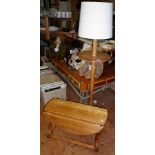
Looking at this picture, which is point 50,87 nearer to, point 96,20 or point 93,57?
point 93,57

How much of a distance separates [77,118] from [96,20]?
26.2 inches

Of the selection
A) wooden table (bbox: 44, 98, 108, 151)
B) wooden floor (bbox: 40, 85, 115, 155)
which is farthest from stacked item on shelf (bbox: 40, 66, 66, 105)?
wooden table (bbox: 44, 98, 108, 151)

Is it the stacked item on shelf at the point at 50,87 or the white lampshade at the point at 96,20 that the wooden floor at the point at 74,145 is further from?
the white lampshade at the point at 96,20

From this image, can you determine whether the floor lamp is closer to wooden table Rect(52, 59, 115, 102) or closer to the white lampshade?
the white lampshade

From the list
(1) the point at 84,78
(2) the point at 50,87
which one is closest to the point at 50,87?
(2) the point at 50,87

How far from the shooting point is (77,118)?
1617 millimetres

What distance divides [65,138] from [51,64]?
1.19 m
